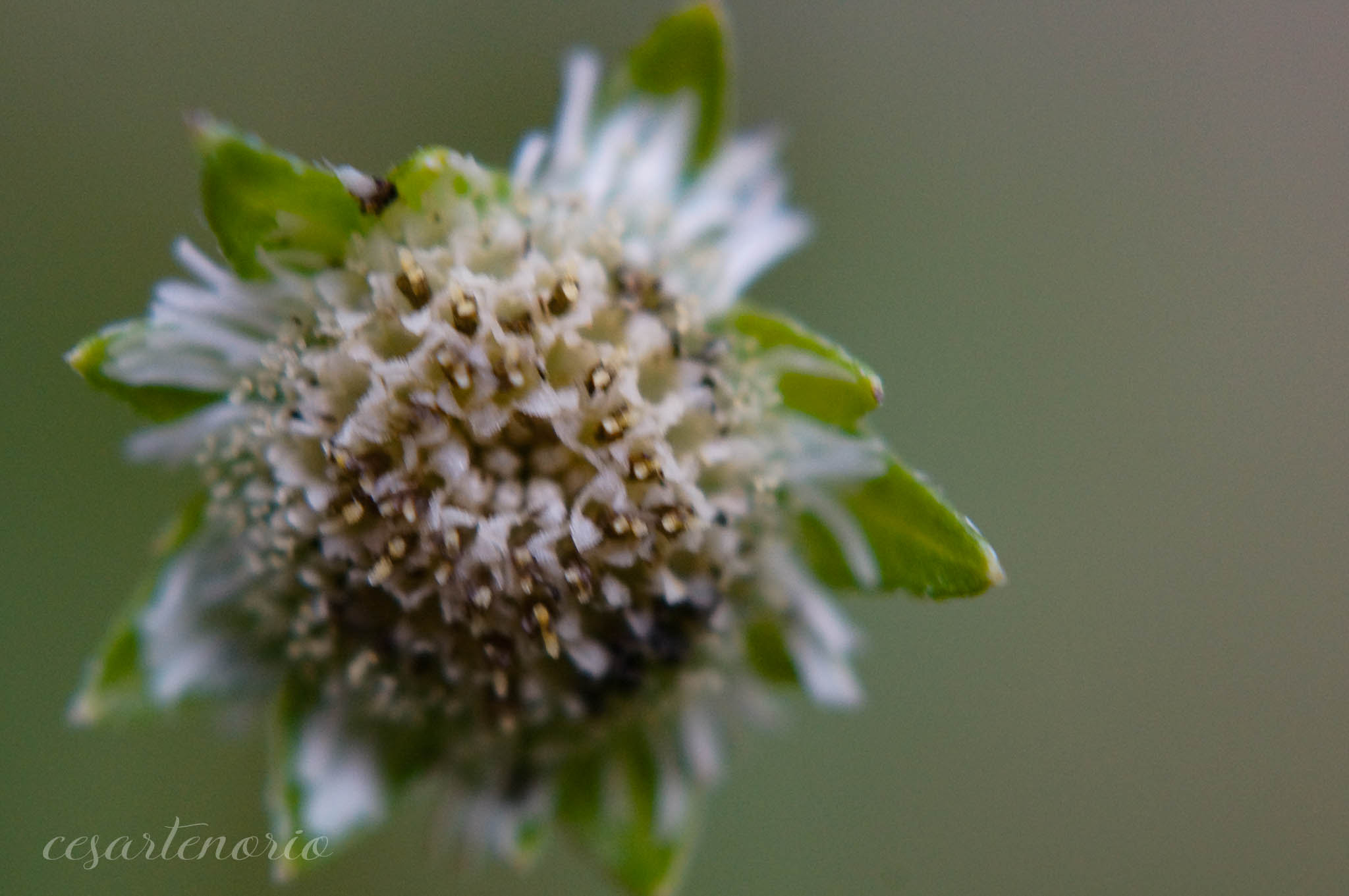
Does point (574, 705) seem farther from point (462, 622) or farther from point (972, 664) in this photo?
point (972, 664)

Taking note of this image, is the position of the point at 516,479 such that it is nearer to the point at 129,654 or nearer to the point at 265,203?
the point at 265,203

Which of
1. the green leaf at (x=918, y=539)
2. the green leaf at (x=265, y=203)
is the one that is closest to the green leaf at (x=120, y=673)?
the green leaf at (x=265, y=203)

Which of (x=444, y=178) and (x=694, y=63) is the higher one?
(x=694, y=63)

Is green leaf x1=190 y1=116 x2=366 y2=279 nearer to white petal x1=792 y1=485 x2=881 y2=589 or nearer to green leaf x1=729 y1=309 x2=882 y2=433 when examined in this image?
green leaf x1=729 y1=309 x2=882 y2=433

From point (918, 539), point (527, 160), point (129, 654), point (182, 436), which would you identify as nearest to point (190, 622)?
point (129, 654)

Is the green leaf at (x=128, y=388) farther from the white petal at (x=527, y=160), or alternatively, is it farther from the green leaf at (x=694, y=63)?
the green leaf at (x=694, y=63)

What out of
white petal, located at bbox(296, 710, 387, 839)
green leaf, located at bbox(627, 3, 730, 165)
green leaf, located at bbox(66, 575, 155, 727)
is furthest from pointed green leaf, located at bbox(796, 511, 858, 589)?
green leaf, located at bbox(66, 575, 155, 727)

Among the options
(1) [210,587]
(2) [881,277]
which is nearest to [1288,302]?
(2) [881,277]
